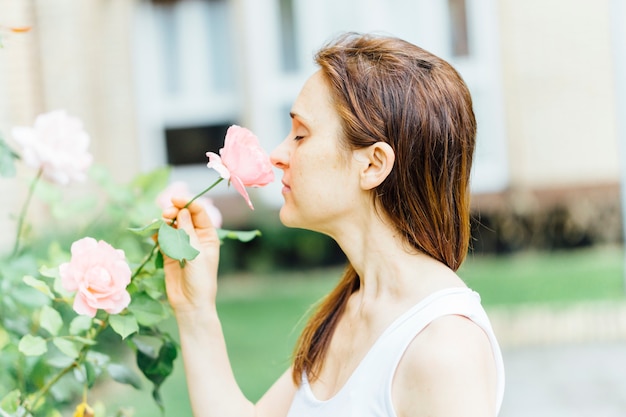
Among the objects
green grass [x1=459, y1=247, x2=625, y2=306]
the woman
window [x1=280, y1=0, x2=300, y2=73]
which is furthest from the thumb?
window [x1=280, y1=0, x2=300, y2=73]

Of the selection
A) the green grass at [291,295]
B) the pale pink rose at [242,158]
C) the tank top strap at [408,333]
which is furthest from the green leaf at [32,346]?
the green grass at [291,295]

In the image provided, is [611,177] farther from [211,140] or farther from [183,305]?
[183,305]

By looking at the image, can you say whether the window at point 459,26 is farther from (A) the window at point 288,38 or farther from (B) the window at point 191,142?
(B) the window at point 191,142

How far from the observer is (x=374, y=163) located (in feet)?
4.86

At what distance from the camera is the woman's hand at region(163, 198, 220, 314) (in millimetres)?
1607

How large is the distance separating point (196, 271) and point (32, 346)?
31cm

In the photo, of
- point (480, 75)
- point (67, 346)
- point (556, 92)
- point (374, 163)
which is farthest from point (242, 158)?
point (556, 92)

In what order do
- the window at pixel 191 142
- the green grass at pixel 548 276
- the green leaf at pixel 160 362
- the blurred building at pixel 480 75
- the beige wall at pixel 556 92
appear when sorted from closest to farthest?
the green leaf at pixel 160 362
the green grass at pixel 548 276
the blurred building at pixel 480 75
the beige wall at pixel 556 92
the window at pixel 191 142

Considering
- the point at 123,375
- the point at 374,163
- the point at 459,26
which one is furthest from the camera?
the point at 459,26

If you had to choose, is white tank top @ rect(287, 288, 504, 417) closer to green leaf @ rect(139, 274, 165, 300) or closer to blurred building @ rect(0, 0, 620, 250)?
green leaf @ rect(139, 274, 165, 300)

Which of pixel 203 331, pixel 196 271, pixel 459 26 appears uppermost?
pixel 459 26

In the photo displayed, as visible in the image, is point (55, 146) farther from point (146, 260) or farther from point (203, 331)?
point (203, 331)

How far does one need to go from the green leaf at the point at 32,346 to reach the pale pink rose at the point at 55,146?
40 centimetres

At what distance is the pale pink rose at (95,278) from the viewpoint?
1458 mm
